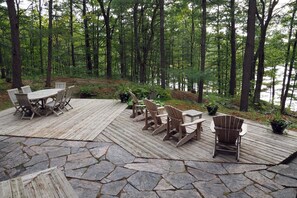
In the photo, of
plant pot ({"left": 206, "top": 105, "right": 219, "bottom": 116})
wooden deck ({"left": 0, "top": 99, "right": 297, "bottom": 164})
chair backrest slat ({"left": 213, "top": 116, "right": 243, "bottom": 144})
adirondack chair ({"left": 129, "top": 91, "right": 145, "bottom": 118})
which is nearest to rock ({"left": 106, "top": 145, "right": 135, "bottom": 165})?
wooden deck ({"left": 0, "top": 99, "right": 297, "bottom": 164})

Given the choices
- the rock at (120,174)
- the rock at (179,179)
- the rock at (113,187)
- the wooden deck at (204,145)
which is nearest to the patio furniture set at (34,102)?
the wooden deck at (204,145)

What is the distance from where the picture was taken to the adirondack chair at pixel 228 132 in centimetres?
354

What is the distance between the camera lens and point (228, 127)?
11.9 ft

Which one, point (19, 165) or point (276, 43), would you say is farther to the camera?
point (276, 43)

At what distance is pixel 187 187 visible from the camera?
9.09ft

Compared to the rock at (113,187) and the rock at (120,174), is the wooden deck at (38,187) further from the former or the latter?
the rock at (120,174)

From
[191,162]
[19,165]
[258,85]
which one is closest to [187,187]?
[191,162]

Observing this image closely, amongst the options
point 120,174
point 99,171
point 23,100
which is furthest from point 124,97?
point 120,174

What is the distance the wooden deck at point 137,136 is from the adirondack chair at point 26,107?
23 cm

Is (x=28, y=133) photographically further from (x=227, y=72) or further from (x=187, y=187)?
(x=227, y=72)

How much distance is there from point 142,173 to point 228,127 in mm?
1737

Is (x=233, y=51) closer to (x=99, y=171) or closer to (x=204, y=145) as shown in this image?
(x=204, y=145)

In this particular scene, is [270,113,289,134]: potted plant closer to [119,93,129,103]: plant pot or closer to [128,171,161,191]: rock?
[128,171,161,191]: rock

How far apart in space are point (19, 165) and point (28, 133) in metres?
1.65
